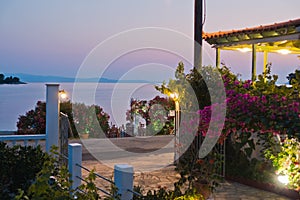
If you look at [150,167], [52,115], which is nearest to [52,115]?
[52,115]

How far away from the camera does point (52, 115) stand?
579 centimetres

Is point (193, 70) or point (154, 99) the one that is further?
point (154, 99)

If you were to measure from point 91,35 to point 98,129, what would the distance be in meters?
3.35

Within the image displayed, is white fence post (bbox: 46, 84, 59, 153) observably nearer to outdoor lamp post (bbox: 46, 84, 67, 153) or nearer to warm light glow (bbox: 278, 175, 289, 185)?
outdoor lamp post (bbox: 46, 84, 67, 153)

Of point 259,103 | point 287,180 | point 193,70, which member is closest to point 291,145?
point 287,180

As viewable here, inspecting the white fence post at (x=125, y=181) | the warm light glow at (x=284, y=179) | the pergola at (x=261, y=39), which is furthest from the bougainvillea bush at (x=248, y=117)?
the white fence post at (x=125, y=181)

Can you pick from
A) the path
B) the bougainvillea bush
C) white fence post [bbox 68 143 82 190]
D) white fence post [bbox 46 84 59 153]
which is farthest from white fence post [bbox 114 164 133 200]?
white fence post [bbox 46 84 59 153]

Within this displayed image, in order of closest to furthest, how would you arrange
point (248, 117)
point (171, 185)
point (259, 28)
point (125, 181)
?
point (125, 181) → point (248, 117) → point (171, 185) → point (259, 28)

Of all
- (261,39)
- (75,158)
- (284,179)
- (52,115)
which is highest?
(261,39)

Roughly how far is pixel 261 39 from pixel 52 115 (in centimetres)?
524

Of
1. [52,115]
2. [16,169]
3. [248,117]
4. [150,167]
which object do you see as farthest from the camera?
[150,167]

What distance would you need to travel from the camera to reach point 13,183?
4.66m

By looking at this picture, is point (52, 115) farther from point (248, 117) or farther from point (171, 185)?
point (248, 117)

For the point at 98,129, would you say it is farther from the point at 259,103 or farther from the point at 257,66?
the point at 259,103
